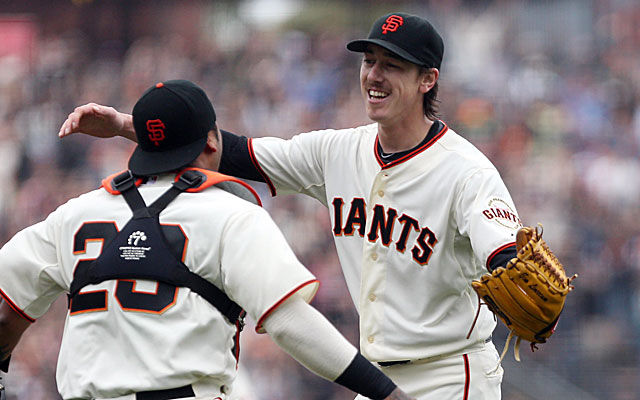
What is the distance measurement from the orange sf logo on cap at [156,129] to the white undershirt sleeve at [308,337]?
646 mm

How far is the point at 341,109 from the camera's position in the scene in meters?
10.0

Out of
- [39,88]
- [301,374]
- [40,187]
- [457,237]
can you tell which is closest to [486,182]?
[457,237]

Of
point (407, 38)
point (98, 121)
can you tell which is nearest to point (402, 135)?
point (407, 38)

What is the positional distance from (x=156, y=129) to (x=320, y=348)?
0.82 m

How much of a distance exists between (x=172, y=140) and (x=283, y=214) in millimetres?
6335

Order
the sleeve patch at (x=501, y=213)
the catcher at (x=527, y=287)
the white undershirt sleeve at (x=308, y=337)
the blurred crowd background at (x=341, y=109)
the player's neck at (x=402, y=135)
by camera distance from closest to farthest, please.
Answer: the white undershirt sleeve at (x=308, y=337)
the catcher at (x=527, y=287)
the sleeve patch at (x=501, y=213)
the player's neck at (x=402, y=135)
the blurred crowd background at (x=341, y=109)

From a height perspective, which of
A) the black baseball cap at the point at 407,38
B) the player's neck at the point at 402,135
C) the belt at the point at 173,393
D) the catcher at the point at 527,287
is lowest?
the belt at the point at 173,393

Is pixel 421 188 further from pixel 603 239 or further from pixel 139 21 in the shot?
pixel 139 21

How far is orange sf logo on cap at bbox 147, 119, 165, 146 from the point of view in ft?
9.46

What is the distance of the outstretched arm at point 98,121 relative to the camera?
370cm

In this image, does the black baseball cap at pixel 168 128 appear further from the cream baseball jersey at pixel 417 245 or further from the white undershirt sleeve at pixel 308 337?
the cream baseball jersey at pixel 417 245

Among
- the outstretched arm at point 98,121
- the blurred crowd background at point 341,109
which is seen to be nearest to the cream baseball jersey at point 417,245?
the outstretched arm at point 98,121

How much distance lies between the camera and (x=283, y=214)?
363 inches

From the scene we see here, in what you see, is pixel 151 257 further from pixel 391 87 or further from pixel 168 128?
pixel 391 87
